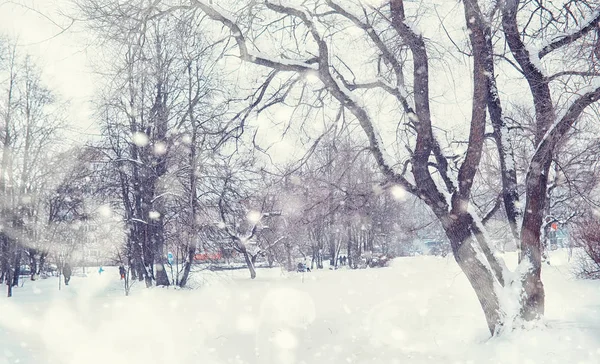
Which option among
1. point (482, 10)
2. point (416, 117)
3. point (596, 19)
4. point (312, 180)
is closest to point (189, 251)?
point (312, 180)

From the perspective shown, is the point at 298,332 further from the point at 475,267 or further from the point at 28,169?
the point at 28,169

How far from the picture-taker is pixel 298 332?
317 inches

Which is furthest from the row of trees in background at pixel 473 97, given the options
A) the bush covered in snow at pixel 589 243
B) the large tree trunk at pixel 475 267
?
the bush covered in snow at pixel 589 243

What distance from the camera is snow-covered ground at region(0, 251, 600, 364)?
5781mm

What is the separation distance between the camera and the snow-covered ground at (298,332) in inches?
228

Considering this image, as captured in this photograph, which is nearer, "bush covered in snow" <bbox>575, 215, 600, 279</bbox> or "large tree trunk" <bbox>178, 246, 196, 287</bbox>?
"bush covered in snow" <bbox>575, 215, 600, 279</bbox>

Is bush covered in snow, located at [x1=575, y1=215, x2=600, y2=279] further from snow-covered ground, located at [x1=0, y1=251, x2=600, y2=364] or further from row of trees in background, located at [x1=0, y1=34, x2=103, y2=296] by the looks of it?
row of trees in background, located at [x1=0, y1=34, x2=103, y2=296]

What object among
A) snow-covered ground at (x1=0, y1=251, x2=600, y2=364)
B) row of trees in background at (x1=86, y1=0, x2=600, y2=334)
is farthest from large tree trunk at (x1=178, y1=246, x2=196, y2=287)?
row of trees in background at (x1=86, y1=0, x2=600, y2=334)

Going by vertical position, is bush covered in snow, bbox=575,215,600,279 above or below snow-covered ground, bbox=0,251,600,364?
above

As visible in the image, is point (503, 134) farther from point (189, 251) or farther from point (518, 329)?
A: point (189, 251)

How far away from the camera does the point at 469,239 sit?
6.27 metres

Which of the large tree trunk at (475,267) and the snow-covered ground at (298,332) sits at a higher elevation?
the large tree trunk at (475,267)

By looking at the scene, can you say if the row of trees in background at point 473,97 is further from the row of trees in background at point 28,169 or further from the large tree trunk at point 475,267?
the row of trees in background at point 28,169

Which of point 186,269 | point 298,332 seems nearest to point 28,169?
point 186,269
